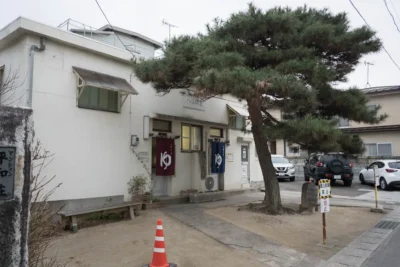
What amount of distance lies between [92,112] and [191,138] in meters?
4.35

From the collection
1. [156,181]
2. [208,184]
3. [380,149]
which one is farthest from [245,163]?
[380,149]

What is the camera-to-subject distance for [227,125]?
13.4m

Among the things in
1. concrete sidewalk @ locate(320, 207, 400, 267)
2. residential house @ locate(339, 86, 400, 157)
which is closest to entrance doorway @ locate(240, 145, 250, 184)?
concrete sidewalk @ locate(320, 207, 400, 267)

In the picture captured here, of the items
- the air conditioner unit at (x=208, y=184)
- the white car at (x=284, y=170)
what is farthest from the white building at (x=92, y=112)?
the white car at (x=284, y=170)

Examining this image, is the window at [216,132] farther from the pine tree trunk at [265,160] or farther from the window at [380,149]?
the window at [380,149]

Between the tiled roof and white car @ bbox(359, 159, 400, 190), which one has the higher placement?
the tiled roof

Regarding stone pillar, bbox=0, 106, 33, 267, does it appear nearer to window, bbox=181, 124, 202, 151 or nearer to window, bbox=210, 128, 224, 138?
window, bbox=181, 124, 202, 151

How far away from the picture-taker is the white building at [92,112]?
7.54 meters

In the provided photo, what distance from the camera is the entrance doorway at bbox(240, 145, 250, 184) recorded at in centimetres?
1430

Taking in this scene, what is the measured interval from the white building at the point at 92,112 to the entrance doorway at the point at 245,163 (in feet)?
9.53

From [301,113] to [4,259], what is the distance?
25.0 feet

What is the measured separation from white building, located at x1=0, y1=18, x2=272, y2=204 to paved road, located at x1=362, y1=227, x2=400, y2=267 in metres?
6.35

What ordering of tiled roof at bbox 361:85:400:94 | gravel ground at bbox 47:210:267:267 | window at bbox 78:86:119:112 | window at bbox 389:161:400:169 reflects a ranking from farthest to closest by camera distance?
tiled roof at bbox 361:85:400:94
window at bbox 389:161:400:169
window at bbox 78:86:119:112
gravel ground at bbox 47:210:267:267

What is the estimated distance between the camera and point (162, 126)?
35.6ft
